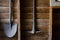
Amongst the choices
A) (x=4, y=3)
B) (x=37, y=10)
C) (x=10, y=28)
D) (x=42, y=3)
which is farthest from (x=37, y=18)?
(x=4, y=3)

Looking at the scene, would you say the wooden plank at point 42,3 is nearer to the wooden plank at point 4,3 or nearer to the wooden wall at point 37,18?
the wooden wall at point 37,18

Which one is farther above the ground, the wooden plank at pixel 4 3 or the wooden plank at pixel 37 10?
the wooden plank at pixel 4 3

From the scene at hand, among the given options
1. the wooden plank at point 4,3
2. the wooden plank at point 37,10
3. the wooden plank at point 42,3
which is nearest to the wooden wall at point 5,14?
the wooden plank at point 4,3

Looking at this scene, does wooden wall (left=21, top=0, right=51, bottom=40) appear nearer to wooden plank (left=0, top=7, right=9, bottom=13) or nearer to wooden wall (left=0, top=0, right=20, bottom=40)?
wooden wall (left=0, top=0, right=20, bottom=40)

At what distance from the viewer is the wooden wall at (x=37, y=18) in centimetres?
247

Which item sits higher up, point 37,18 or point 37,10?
point 37,10

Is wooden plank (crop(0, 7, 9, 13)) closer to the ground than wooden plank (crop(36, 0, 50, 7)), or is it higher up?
closer to the ground

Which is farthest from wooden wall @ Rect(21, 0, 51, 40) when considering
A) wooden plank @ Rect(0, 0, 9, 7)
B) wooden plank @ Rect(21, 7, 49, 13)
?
wooden plank @ Rect(0, 0, 9, 7)

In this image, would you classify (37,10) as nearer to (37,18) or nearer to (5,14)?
(37,18)

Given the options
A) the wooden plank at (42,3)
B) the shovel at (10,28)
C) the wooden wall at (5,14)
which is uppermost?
the wooden plank at (42,3)

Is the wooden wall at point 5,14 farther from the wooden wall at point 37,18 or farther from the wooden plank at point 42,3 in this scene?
the wooden plank at point 42,3

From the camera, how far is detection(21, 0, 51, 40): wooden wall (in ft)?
8.10

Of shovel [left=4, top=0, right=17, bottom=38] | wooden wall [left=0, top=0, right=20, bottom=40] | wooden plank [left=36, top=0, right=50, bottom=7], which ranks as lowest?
shovel [left=4, top=0, right=17, bottom=38]

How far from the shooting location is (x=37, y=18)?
250 centimetres
